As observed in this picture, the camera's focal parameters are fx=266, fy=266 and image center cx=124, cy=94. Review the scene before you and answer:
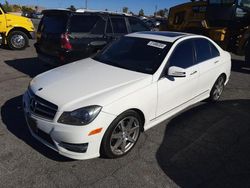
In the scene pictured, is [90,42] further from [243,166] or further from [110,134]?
[243,166]

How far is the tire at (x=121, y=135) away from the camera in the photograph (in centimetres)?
338

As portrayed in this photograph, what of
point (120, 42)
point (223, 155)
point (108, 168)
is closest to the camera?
point (108, 168)

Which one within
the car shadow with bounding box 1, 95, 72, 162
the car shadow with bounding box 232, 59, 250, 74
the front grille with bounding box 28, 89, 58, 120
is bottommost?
the car shadow with bounding box 232, 59, 250, 74

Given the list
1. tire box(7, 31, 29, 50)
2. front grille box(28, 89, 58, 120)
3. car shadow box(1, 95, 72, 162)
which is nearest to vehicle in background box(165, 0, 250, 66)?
tire box(7, 31, 29, 50)

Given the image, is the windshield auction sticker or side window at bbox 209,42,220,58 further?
side window at bbox 209,42,220,58

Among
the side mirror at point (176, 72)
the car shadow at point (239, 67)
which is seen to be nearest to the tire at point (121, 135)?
the side mirror at point (176, 72)

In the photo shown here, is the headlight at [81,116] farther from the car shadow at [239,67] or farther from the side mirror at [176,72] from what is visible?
the car shadow at [239,67]

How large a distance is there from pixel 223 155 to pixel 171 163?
848mm

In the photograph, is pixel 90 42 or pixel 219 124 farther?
pixel 90 42

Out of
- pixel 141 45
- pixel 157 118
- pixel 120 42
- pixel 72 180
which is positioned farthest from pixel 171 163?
pixel 120 42

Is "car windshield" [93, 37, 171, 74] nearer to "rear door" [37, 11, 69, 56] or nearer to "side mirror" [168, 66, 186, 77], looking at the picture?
"side mirror" [168, 66, 186, 77]

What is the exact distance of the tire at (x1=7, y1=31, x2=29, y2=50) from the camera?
11183 millimetres

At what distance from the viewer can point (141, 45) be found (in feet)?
15.2

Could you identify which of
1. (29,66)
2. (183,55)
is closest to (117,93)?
(183,55)
